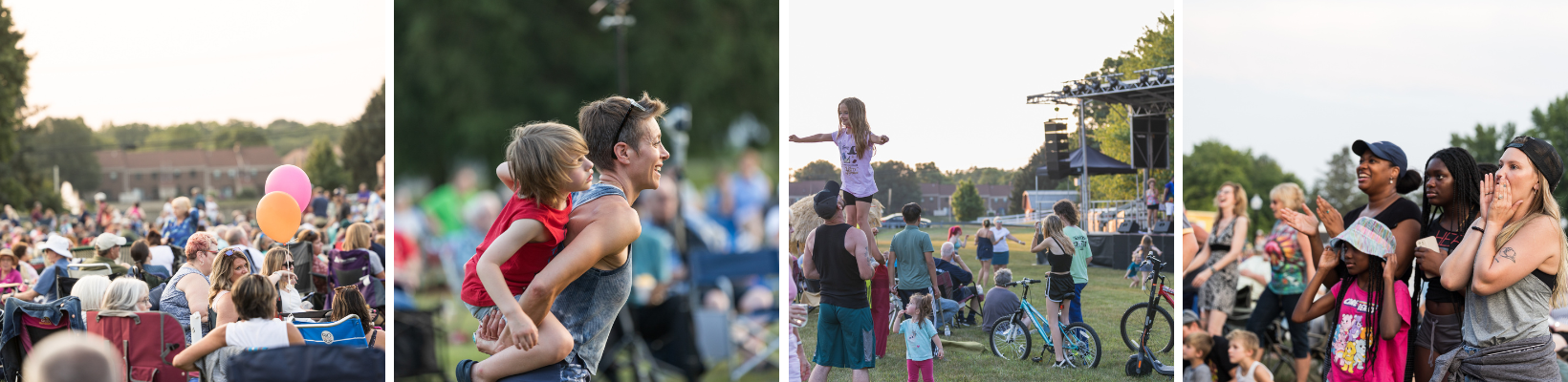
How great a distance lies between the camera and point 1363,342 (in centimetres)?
360

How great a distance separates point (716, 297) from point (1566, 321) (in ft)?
18.2

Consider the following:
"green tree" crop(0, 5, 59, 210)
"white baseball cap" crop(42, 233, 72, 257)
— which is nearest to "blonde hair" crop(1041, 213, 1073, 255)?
"white baseball cap" crop(42, 233, 72, 257)

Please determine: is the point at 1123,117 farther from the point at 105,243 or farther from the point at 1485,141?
the point at 1485,141

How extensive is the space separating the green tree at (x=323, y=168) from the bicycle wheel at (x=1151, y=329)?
15.7m

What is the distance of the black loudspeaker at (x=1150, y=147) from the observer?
4.16m

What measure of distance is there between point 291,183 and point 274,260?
0.43 m

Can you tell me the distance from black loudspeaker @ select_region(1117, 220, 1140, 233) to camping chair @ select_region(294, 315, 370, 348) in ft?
10.5

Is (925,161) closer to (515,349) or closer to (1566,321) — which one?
(515,349)

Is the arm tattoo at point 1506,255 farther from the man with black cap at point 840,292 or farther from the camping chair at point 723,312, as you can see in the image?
the camping chair at point 723,312

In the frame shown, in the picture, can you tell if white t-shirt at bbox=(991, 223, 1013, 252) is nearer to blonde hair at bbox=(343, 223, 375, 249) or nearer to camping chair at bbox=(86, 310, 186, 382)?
camping chair at bbox=(86, 310, 186, 382)

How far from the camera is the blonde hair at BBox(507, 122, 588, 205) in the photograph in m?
2.27

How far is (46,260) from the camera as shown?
6.50m

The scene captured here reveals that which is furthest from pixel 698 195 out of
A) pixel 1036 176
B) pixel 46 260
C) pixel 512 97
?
pixel 1036 176

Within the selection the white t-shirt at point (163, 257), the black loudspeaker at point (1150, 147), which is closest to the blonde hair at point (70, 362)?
the black loudspeaker at point (1150, 147)
